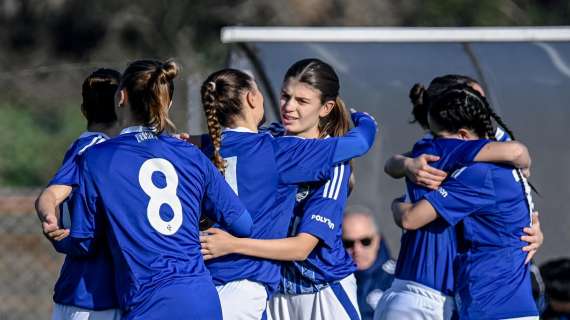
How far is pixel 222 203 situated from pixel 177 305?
1.35 ft

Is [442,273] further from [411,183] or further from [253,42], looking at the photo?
[253,42]

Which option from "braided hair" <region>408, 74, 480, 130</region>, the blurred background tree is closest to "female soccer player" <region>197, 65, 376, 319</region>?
"braided hair" <region>408, 74, 480, 130</region>

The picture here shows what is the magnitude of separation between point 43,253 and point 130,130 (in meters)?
5.48

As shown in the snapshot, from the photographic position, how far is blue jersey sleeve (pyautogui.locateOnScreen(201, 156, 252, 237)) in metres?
3.82

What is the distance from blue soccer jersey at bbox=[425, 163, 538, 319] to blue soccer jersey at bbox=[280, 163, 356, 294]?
37cm

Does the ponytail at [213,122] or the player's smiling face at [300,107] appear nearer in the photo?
the ponytail at [213,122]

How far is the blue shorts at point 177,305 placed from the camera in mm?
3615

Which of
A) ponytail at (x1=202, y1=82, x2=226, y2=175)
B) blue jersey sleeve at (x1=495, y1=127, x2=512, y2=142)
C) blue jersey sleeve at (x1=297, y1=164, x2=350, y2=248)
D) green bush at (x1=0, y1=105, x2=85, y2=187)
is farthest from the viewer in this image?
green bush at (x1=0, y1=105, x2=85, y2=187)

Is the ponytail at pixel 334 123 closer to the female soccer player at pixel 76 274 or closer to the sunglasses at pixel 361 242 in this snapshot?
the female soccer player at pixel 76 274

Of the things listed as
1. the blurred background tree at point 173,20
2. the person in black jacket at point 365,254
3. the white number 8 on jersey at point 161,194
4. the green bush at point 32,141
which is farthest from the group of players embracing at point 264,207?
the blurred background tree at point 173,20

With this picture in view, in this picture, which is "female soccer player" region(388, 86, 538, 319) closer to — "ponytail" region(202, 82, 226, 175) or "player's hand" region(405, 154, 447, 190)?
"player's hand" region(405, 154, 447, 190)

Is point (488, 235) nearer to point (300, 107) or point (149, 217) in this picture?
point (300, 107)

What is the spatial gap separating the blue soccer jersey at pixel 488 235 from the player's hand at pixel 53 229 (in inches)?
55.1

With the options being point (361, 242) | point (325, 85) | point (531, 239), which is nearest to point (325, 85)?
point (325, 85)
